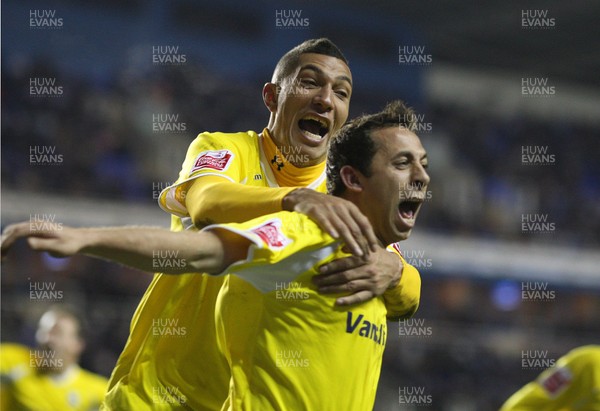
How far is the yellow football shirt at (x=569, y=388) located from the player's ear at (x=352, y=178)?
2.30 metres

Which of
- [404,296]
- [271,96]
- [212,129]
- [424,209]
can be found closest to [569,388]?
[404,296]

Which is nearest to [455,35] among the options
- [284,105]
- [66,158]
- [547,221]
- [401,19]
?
[401,19]

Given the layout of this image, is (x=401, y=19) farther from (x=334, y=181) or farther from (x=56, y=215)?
(x=334, y=181)

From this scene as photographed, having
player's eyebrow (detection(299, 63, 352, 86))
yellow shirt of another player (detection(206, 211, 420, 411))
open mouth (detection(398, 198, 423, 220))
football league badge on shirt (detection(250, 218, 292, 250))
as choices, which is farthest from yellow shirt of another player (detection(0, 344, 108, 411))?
football league badge on shirt (detection(250, 218, 292, 250))

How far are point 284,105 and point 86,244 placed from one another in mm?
1991

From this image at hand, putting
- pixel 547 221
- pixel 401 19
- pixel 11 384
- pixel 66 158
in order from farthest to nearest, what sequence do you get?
pixel 401 19 → pixel 547 221 → pixel 66 158 → pixel 11 384

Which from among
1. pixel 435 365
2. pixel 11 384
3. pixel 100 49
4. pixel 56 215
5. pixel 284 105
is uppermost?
pixel 100 49

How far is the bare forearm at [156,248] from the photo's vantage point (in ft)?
7.05

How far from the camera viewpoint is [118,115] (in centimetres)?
1458

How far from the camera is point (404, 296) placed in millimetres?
3145

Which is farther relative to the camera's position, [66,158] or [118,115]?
[118,115]

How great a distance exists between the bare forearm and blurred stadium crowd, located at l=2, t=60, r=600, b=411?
9212mm

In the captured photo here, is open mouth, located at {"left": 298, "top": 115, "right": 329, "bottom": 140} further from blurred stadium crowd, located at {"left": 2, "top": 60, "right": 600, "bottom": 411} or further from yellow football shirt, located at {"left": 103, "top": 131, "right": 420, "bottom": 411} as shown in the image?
blurred stadium crowd, located at {"left": 2, "top": 60, "right": 600, "bottom": 411}

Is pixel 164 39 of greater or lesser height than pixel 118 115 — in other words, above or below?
above
